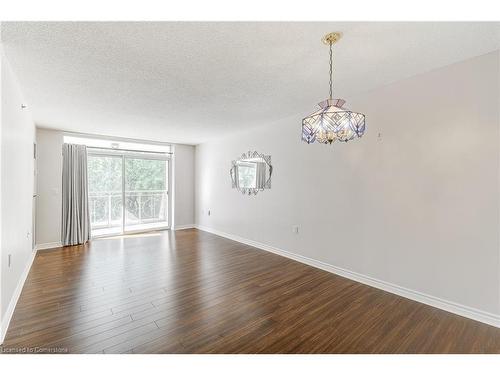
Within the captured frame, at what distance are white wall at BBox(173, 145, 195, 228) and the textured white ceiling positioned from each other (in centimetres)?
300

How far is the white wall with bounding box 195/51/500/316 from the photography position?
2.08 m

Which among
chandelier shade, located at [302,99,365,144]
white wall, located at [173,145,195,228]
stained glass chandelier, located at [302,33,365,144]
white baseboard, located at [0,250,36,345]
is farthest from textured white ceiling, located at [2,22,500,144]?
white wall, located at [173,145,195,228]

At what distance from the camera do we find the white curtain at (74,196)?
4652 millimetres

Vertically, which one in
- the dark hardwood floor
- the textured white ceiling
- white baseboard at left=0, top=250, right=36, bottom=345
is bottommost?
the dark hardwood floor

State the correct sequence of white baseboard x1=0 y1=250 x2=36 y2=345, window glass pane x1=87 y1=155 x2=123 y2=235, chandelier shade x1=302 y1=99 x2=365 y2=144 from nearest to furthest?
chandelier shade x1=302 y1=99 x2=365 y2=144, white baseboard x1=0 y1=250 x2=36 y2=345, window glass pane x1=87 y1=155 x2=123 y2=235

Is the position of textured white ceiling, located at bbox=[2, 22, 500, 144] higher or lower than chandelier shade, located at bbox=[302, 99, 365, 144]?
higher

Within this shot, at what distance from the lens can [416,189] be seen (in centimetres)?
247

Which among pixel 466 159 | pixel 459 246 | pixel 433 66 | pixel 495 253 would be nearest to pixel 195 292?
pixel 459 246

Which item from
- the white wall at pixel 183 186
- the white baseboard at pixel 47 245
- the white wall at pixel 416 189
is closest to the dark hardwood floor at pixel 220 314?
the white wall at pixel 416 189

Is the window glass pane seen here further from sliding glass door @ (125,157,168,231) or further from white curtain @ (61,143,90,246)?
white curtain @ (61,143,90,246)

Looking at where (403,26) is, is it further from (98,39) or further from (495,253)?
(98,39)

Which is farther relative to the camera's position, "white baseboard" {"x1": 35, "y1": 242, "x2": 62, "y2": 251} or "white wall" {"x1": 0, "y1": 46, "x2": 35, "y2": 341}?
→ "white baseboard" {"x1": 35, "y1": 242, "x2": 62, "y2": 251}
